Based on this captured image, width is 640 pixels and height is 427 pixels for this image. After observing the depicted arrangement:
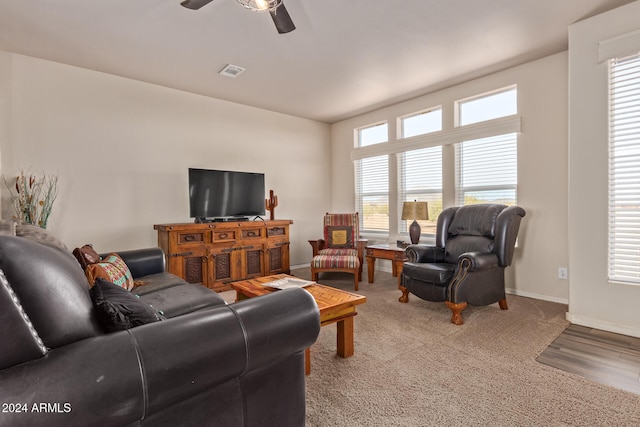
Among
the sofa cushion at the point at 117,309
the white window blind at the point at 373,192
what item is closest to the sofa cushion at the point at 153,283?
the sofa cushion at the point at 117,309

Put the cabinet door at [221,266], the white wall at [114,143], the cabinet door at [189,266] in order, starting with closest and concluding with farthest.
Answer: the white wall at [114,143], the cabinet door at [189,266], the cabinet door at [221,266]

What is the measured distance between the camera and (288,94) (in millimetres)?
4531

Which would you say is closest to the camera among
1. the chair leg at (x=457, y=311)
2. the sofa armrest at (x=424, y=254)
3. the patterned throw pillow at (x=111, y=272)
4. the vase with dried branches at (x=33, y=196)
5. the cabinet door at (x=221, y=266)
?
the patterned throw pillow at (x=111, y=272)

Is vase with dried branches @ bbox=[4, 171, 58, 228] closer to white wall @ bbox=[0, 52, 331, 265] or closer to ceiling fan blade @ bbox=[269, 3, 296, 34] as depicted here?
white wall @ bbox=[0, 52, 331, 265]

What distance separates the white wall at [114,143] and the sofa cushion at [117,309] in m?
3.05

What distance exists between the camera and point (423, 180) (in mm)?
4746

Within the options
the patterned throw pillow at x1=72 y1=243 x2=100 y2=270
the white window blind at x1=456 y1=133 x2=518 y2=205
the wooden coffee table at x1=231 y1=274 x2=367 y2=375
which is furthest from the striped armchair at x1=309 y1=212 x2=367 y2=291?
the patterned throw pillow at x1=72 y1=243 x2=100 y2=270

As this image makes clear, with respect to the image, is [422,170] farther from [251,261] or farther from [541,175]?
[251,261]

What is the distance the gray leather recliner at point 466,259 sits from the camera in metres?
2.90

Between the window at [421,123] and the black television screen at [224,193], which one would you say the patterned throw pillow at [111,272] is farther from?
the window at [421,123]

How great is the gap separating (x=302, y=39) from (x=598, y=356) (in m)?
3.49

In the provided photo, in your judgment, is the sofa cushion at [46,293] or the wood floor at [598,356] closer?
the sofa cushion at [46,293]

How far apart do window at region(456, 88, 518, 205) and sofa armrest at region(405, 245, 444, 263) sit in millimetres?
1076

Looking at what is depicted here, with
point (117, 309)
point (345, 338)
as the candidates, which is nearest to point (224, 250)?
point (345, 338)
